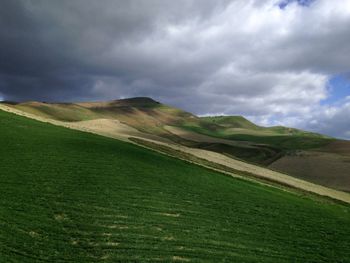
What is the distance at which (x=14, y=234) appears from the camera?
21734 mm

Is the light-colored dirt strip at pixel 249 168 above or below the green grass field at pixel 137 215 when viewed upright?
above

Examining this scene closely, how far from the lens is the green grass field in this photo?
22.3 m

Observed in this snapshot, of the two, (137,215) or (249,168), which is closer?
(137,215)

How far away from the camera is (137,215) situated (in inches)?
1072

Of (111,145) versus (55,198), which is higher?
(111,145)

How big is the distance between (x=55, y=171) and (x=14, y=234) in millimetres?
12112

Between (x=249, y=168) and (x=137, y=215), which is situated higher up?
(x=249, y=168)

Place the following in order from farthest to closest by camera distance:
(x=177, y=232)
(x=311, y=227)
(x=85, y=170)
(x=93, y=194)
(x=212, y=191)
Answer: (x=212, y=191) → (x=85, y=170) → (x=311, y=227) → (x=93, y=194) → (x=177, y=232)

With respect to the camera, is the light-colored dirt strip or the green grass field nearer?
the green grass field

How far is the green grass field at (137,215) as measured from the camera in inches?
879

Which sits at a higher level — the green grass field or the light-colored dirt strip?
the light-colored dirt strip

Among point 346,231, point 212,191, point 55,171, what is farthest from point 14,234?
point 346,231

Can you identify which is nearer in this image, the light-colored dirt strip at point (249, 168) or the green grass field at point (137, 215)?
the green grass field at point (137, 215)

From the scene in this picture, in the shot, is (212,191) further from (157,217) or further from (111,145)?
(111,145)
